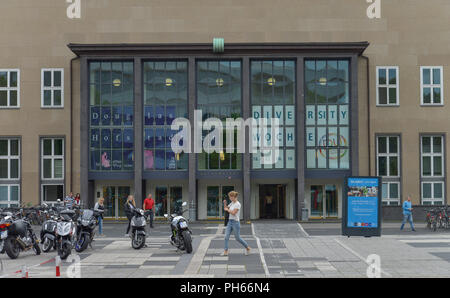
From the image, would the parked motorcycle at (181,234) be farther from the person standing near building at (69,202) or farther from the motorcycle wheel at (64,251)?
the person standing near building at (69,202)

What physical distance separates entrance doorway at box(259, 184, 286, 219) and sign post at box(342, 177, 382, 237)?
14.1 metres

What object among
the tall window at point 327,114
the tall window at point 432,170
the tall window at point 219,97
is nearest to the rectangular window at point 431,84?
the tall window at point 432,170

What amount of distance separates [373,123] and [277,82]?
6.14m

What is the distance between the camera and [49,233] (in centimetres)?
1761

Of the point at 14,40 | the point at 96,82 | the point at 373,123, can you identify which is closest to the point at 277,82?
the point at 373,123

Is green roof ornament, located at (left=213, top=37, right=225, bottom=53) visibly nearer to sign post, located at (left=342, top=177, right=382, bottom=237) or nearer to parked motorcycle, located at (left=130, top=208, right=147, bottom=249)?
sign post, located at (left=342, top=177, right=382, bottom=237)

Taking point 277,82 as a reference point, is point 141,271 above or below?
below

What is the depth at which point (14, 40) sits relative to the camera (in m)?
34.0

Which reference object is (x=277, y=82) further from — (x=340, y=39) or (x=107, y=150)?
(x=107, y=150)

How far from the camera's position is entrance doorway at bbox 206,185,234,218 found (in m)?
34.5

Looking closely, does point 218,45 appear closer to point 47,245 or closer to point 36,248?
point 47,245

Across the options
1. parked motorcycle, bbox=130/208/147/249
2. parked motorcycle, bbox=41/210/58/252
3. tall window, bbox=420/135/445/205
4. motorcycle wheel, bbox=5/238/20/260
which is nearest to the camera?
motorcycle wheel, bbox=5/238/20/260

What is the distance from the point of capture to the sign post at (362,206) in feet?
68.3

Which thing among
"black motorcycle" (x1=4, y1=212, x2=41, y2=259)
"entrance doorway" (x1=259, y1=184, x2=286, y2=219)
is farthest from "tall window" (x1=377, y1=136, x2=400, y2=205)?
"black motorcycle" (x1=4, y1=212, x2=41, y2=259)
